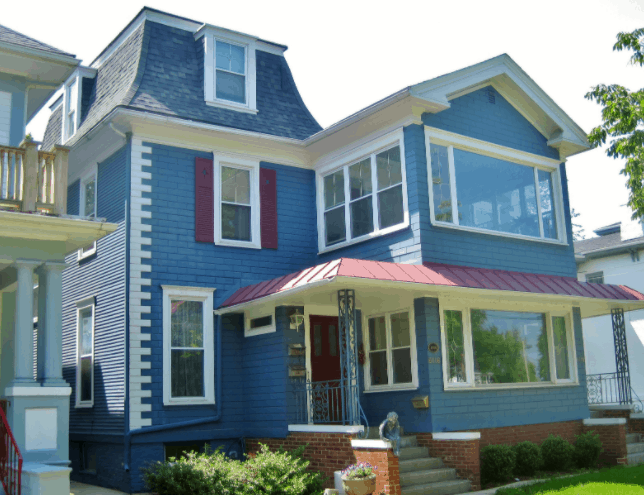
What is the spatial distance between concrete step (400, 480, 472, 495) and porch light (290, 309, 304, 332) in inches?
131

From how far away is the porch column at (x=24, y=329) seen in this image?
347 inches

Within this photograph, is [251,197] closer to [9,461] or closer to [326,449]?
[326,449]

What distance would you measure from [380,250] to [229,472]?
4782 mm

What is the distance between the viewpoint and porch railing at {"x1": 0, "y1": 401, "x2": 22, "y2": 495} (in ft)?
25.6

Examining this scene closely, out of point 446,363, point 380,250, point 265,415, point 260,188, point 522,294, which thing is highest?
point 260,188

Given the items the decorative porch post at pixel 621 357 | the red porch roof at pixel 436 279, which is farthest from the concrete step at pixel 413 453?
the decorative porch post at pixel 621 357

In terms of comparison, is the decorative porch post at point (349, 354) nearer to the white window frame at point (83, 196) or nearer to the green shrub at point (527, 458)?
the green shrub at point (527, 458)

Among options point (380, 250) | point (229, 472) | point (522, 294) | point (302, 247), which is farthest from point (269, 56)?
point (229, 472)

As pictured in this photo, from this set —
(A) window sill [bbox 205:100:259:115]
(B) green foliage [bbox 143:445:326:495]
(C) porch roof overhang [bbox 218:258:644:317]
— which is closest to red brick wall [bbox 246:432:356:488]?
(B) green foliage [bbox 143:445:326:495]

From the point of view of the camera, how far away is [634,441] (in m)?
13.6

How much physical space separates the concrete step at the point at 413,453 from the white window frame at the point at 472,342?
1.09 m

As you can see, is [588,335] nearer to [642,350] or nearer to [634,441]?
[642,350]

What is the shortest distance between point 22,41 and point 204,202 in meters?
4.11

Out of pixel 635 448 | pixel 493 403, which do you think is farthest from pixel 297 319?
pixel 635 448
